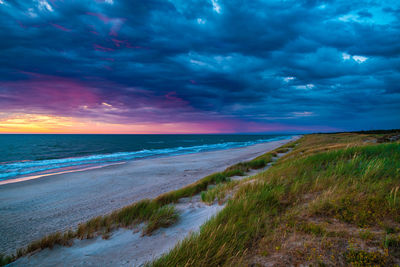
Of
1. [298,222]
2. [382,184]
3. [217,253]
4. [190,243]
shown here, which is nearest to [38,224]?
[190,243]

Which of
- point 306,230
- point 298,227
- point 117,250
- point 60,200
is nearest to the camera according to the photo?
point 306,230

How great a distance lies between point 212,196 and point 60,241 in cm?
447

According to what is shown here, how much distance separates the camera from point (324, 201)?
375 cm

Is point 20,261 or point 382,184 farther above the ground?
point 382,184

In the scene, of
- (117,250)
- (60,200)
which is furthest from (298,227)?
(60,200)

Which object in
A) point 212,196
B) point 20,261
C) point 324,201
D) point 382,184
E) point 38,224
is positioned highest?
point 382,184

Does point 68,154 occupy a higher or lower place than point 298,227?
lower

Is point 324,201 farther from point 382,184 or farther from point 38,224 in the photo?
point 38,224

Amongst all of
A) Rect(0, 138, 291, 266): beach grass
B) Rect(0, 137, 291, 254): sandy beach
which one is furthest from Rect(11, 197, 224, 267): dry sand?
Rect(0, 137, 291, 254): sandy beach

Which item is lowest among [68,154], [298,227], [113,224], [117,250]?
[68,154]

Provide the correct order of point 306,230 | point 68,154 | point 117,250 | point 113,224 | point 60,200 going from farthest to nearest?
point 68,154 < point 60,200 < point 113,224 < point 117,250 < point 306,230

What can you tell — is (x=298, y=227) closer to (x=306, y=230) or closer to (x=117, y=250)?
(x=306, y=230)

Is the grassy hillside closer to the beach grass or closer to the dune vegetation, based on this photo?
the dune vegetation

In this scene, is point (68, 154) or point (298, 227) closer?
point (298, 227)
